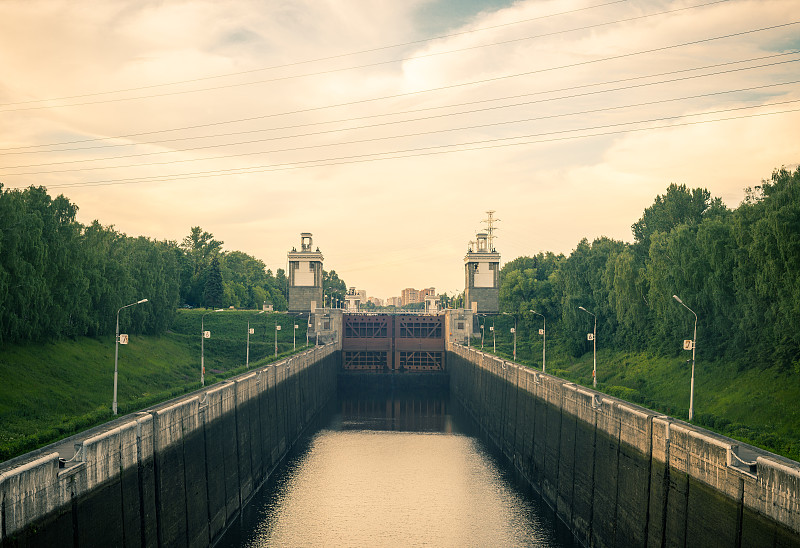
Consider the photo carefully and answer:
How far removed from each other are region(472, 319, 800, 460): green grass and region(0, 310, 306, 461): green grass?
81.9 ft

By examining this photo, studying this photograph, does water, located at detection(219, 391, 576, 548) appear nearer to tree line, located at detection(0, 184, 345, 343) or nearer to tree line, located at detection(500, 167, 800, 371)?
tree line, located at detection(500, 167, 800, 371)

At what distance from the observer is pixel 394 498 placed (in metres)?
41.1

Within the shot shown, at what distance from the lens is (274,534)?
1337 inches

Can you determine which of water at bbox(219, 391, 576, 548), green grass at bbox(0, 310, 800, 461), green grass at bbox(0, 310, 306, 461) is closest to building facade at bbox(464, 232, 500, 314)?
green grass at bbox(0, 310, 800, 461)

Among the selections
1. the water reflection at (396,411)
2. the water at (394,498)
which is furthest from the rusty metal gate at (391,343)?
the water at (394,498)

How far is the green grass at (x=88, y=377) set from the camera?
32222 millimetres

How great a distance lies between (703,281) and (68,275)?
5128cm

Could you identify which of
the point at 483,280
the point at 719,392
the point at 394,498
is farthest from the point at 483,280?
the point at 394,498

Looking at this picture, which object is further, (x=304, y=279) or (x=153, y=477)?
(x=304, y=279)

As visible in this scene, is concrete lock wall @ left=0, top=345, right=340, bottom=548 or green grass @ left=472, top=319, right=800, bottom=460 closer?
concrete lock wall @ left=0, top=345, right=340, bottom=548

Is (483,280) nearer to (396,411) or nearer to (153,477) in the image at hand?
(396,411)

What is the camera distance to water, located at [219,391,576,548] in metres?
34.0

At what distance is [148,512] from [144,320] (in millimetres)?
57927

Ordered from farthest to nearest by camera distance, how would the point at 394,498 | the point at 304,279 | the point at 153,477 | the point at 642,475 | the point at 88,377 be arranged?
1. the point at 304,279
2. the point at 88,377
3. the point at 394,498
4. the point at 642,475
5. the point at 153,477
